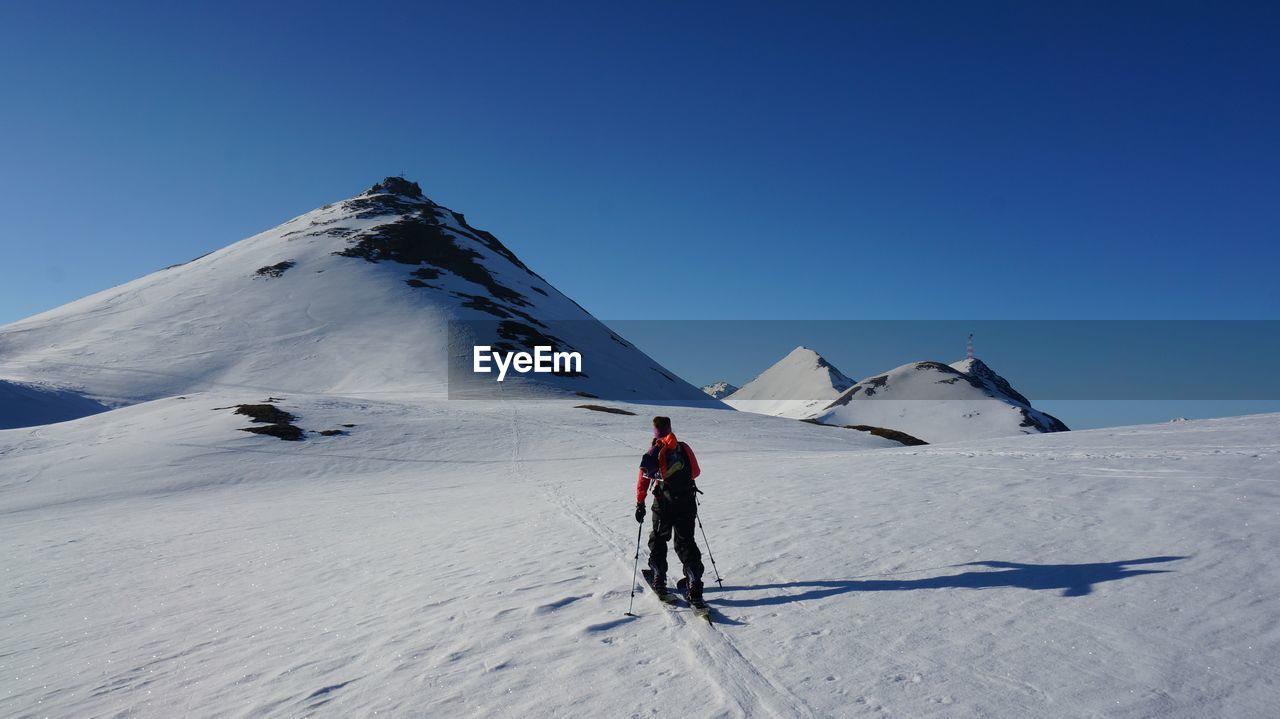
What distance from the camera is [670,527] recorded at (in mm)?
9508

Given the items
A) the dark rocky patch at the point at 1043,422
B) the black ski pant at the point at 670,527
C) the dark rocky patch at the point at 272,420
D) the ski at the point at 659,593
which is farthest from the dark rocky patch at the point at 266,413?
the dark rocky patch at the point at 1043,422

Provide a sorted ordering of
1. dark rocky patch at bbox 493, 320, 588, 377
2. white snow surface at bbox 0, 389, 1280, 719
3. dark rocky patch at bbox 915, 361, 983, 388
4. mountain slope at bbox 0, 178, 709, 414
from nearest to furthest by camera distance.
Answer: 1. white snow surface at bbox 0, 389, 1280, 719
2. mountain slope at bbox 0, 178, 709, 414
3. dark rocky patch at bbox 493, 320, 588, 377
4. dark rocky patch at bbox 915, 361, 983, 388

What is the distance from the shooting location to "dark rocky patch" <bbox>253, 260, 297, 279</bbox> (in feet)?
347

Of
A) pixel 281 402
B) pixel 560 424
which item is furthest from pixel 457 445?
pixel 281 402

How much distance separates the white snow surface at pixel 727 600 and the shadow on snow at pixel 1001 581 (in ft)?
0.18

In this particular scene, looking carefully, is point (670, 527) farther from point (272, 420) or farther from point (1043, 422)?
point (1043, 422)

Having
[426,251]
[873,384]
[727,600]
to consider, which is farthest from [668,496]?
[873,384]

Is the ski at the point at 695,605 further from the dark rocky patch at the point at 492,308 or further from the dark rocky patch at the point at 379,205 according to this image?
the dark rocky patch at the point at 379,205

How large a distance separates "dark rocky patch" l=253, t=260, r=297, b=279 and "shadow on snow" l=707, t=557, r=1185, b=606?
117 metres

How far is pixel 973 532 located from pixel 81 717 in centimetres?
1303

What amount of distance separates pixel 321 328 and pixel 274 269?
32.1 m

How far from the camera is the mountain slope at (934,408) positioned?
440 feet

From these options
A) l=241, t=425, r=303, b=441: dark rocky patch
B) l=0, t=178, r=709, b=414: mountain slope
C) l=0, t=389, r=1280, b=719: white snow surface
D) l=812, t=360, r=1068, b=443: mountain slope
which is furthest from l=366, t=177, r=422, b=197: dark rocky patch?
l=0, t=389, r=1280, b=719: white snow surface

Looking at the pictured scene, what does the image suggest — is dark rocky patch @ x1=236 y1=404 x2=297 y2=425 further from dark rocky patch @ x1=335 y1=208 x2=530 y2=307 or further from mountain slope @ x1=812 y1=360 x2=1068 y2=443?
mountain slope @ x1=812 y1=360 x2=1068 y2=443
